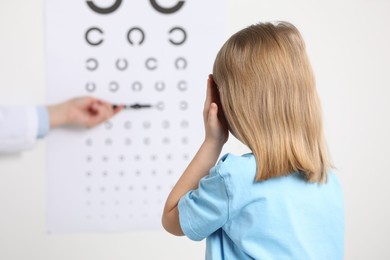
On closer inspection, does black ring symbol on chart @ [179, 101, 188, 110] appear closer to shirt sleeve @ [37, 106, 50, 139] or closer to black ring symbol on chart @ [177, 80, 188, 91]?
black ring symbol on chart @ [177, 80, 188, 91]

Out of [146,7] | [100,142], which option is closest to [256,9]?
[146,7]

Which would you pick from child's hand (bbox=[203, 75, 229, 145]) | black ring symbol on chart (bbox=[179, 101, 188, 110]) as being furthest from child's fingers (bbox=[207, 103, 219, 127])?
black ring symbol on chart (bbox=[179, 101, 188, 110])

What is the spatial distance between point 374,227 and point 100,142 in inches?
24.3

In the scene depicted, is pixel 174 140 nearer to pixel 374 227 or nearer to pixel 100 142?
pixel 100 142

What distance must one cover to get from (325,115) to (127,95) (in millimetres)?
416

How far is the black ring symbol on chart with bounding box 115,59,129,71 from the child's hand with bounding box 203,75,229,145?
1.08 feet

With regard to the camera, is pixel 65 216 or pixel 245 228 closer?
pixel 245 228

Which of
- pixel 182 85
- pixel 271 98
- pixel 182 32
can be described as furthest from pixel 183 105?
pixel 271 98

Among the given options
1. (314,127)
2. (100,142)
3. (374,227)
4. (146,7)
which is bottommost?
(374,227)

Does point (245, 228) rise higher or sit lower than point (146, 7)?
lower

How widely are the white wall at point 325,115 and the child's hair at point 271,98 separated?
365 millimetres

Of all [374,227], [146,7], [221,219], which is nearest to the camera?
[221,219]

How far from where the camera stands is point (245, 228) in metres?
0.62

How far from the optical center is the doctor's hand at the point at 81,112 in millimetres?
933
